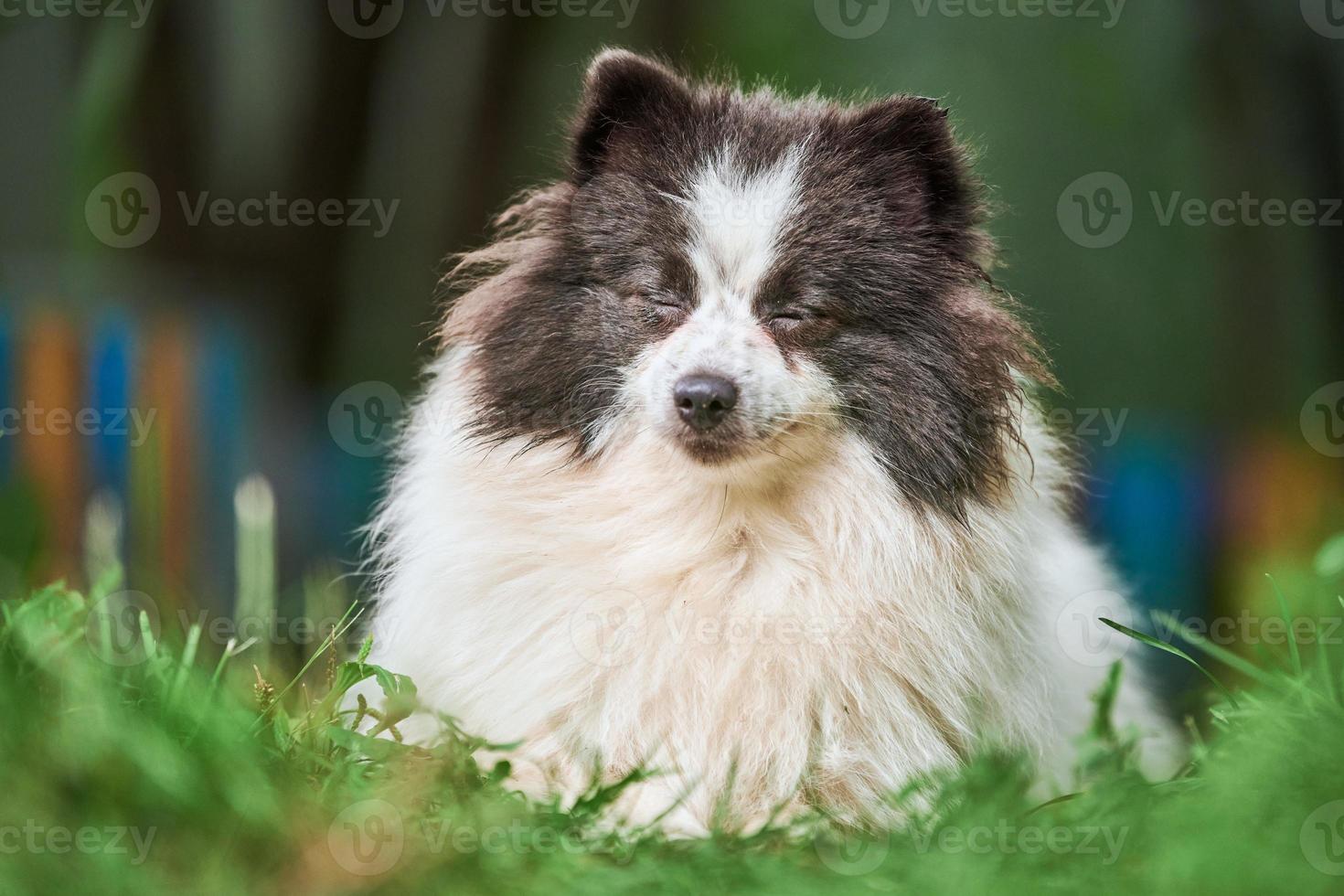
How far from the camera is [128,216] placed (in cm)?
467

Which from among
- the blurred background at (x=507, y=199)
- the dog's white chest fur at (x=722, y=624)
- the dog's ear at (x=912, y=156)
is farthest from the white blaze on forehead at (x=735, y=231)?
the blurred background at (x=507, y=199)

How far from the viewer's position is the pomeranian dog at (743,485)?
2.68 metres

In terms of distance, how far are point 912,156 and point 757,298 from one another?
552mm

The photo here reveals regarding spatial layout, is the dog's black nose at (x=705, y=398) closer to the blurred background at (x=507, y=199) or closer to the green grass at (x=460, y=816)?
the green grass at (x=460, y=816)

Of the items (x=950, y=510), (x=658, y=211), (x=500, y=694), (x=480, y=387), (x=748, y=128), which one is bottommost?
(x=500, y=694)

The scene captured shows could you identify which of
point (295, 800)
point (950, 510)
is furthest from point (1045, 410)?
point (295, 800)

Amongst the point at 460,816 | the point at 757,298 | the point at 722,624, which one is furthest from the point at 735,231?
the point at 460,816

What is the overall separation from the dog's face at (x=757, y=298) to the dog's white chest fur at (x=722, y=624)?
0.10 metres

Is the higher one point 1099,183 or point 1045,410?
point 1099,183

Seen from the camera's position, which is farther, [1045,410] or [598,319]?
[1045,410]

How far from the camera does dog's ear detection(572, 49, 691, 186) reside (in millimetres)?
2973

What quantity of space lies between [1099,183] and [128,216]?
12.4ft

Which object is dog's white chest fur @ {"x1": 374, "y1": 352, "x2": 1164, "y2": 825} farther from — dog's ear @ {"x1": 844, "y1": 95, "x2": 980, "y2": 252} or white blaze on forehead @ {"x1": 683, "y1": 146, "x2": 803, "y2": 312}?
dog's ear @ {"x1": 844, "y1": 95, "x2": 980, "y2": 252}

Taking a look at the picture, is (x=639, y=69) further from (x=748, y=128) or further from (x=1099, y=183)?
(x=1099, y=183)
